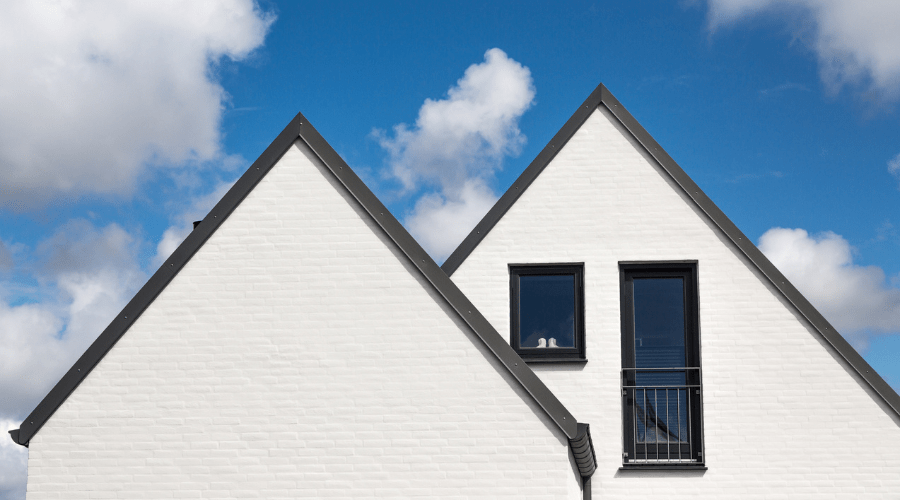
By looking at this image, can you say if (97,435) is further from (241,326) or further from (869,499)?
(869,499)

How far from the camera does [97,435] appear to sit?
7.94 m

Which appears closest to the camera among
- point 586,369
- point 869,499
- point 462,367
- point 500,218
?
point 462,367

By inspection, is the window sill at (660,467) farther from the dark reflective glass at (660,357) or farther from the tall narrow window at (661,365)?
the dark reflective glass at (660,357)

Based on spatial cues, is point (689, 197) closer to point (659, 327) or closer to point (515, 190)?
point (659, 327)

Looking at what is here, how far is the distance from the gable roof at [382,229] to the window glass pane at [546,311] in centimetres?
227

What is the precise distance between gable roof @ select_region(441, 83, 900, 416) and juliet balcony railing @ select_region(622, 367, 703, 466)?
151cm

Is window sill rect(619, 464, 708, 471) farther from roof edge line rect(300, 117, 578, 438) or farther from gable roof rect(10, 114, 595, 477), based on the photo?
roof edge line rect(300, 117, 578, 438)

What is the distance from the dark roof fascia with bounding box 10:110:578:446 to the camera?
297 inches

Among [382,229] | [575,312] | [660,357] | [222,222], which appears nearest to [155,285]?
[222,222]

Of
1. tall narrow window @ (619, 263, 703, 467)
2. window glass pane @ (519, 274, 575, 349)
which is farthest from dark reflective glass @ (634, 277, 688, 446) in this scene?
window glass pane @ (519, 274, 575, 349)

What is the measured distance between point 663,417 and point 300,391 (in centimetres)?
473

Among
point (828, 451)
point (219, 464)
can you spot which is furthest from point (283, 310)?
point (828, 451)

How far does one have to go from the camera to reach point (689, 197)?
10.7 meters

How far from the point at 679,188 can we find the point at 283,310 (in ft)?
18.2
